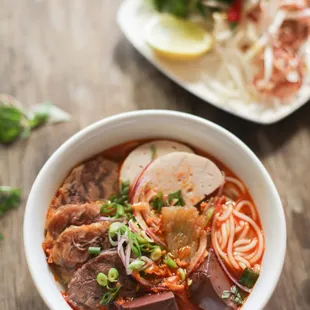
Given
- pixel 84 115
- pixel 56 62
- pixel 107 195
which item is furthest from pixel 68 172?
pixel 56 62

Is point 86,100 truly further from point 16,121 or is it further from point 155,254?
point 155,254

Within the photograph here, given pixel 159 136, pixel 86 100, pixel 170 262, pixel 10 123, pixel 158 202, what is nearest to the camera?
pixel 170 262

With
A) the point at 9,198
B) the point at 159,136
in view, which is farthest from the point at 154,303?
the point at 9,198

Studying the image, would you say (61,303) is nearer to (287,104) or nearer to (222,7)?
(287,104)

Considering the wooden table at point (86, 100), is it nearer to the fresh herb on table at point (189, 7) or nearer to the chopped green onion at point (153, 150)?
the fresh herb on table at point (189, 7)

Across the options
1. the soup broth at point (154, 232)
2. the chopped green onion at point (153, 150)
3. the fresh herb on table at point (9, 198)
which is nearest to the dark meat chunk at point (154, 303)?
the soup broth at point (154, 232)

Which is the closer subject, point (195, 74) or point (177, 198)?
point (177, 198)
